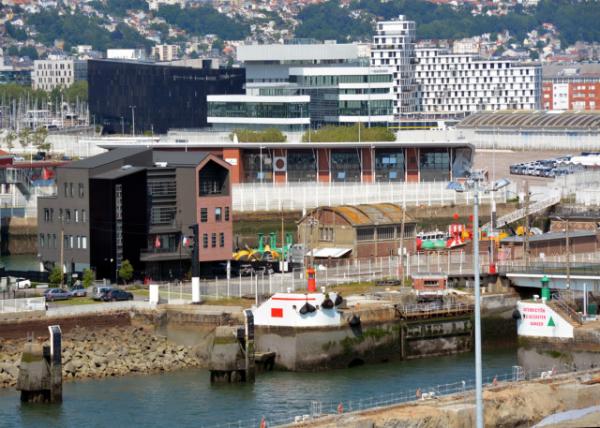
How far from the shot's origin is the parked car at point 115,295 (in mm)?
56616

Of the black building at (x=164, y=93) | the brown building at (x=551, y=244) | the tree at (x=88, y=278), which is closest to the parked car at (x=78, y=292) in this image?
the tree at (x=88, y=278)

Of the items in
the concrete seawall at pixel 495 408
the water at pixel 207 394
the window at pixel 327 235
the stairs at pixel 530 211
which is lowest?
the water at pixel 207 394

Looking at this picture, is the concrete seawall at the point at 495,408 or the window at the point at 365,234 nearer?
the concrete seawall at the point at 495,408

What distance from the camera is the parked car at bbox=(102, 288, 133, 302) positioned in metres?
56.6

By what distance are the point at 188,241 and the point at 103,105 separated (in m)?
84.1

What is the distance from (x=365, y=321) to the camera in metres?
53.8

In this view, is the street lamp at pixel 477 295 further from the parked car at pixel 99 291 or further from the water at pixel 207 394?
the parked car at pixel 99 291

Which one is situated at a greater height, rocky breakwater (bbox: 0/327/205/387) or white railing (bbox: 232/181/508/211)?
white railing (bbox: 232/181/508/211)

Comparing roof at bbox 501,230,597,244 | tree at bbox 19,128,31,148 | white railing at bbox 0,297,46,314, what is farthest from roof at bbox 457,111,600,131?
→ white railing at bbox 0,297,46,314

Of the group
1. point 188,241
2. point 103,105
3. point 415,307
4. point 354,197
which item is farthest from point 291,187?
point 103,105

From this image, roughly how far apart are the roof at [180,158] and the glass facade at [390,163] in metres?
23.2

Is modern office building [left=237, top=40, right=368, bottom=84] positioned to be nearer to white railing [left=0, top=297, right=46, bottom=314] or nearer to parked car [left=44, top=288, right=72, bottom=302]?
parked car [left=44, top=288, right=72, bottom=302]

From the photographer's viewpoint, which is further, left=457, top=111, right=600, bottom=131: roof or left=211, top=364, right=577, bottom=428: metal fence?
left=457, top=111, right=600, bottom=131: roof

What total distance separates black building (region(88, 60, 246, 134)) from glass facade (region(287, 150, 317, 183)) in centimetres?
4853
